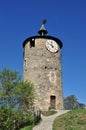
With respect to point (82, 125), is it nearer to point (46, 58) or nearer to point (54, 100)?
point (54, 100)

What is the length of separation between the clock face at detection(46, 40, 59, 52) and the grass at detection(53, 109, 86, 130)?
9.89 meters

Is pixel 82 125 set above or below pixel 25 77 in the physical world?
below

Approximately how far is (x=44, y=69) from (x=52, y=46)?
324cm

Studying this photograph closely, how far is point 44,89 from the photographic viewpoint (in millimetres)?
32469

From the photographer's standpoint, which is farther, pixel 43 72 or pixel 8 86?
pixel 43 72

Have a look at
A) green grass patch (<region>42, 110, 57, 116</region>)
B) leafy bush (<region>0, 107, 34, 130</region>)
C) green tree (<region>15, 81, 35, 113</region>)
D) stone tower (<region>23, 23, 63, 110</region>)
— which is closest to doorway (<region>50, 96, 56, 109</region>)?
stone tower (<region>23, 23, 63, 110</region>)

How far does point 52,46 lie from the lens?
3478 centimetres

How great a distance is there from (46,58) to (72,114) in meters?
9.38

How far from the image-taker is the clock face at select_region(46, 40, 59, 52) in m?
34.5

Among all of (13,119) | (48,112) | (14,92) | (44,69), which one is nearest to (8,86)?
(14,92)

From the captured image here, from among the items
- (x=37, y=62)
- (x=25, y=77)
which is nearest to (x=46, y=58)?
(x=37, y=62)

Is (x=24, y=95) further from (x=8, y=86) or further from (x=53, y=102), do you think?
(x=53, y=102)

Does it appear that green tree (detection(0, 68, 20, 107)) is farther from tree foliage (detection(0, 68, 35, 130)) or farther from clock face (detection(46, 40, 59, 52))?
clock face (detection(46, 40, 59, 52))

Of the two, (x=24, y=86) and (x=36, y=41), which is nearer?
(x=24, y=86)
